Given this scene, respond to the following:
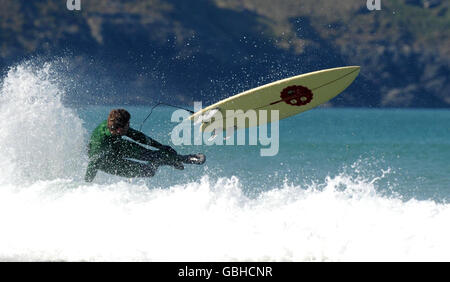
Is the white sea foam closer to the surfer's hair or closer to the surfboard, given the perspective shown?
the surfboard

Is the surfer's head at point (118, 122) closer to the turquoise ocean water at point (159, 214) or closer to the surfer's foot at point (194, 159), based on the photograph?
the surfer's foot at point (194, 159)

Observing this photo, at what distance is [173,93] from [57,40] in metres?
27.0

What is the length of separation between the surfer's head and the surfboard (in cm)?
171

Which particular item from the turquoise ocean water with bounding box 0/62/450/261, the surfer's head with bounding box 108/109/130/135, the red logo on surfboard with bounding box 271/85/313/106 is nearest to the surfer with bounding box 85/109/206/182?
the surfer's head with bounding box 108/109/130/135

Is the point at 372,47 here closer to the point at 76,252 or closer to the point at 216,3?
the point at 216,3

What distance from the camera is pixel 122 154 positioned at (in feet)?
29.5

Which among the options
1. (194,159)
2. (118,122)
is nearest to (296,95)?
(194,159)

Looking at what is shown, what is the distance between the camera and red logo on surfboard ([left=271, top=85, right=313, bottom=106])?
34.2 feet

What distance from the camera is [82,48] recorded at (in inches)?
4941

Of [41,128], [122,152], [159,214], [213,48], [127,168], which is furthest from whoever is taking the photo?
[213,48]

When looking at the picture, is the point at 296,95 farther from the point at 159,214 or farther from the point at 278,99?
the point at 159,214

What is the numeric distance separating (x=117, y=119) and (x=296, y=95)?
133 inches

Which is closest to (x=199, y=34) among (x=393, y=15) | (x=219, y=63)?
(x=219, y=63)

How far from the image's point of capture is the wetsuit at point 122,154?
347 inches
